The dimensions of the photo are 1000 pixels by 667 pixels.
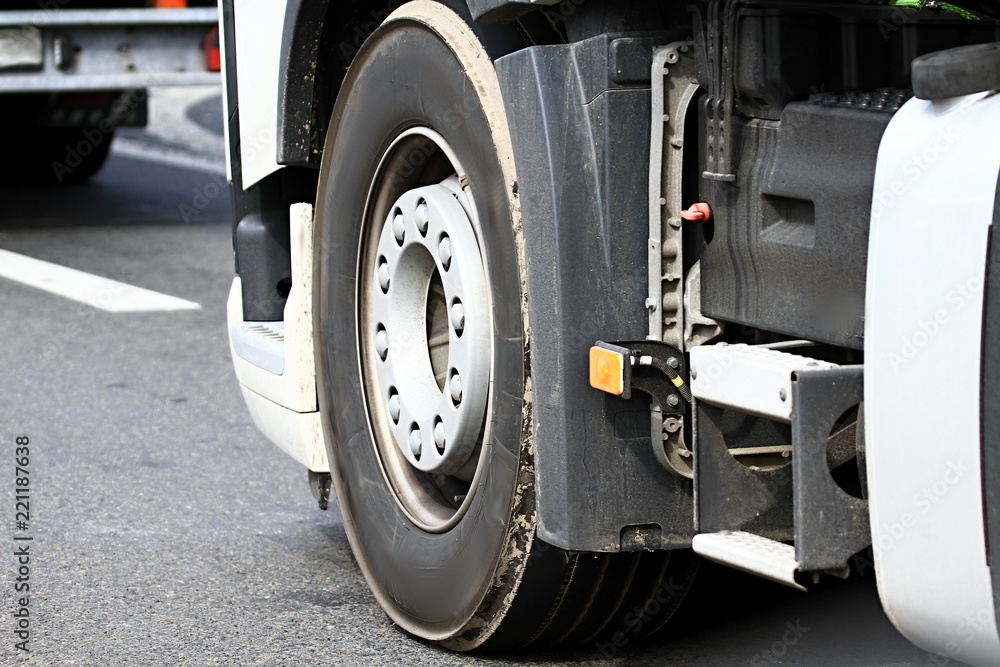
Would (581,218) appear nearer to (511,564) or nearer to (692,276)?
(692,276)

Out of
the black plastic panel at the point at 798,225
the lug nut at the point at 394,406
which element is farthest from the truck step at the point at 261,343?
the black plastic panel at the point at 798,225

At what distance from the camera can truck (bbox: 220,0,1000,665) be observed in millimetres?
1581

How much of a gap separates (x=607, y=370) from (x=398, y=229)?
25.8 inches

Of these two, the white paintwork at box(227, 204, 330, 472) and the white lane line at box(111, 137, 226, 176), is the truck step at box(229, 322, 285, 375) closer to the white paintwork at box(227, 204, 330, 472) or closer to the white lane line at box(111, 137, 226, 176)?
the white paintwork at box(227, 204, 330, 472)

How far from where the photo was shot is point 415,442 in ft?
8.34

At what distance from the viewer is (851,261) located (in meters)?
1.74

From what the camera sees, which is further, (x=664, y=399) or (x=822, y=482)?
(x=664, y=399)

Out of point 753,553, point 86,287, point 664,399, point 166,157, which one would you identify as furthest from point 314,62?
point 166,157

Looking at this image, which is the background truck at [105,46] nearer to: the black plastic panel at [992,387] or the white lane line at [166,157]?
the white lane line at [166,157]

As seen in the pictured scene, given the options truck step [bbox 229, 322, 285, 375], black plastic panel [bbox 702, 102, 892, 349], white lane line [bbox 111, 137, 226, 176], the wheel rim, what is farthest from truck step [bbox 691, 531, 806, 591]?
white lane line [bbox 111, 137, 226, 176]

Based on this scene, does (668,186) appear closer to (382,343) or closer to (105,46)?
(382,343)

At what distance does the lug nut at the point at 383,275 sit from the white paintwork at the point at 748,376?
0.81 meters

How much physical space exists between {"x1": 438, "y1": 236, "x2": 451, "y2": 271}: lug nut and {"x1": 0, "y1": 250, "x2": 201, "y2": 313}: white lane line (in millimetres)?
4369

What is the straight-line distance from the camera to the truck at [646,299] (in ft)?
5.19
